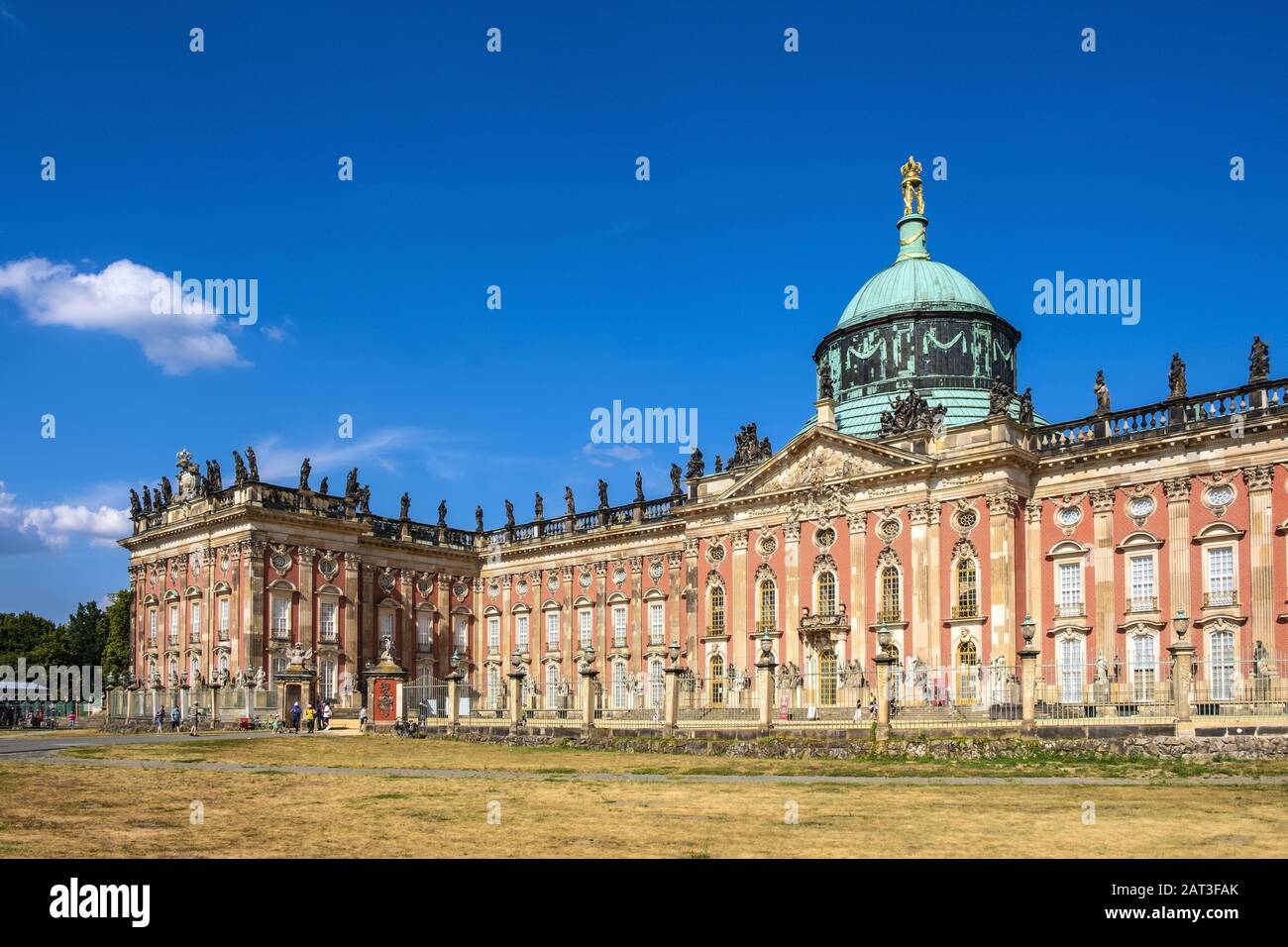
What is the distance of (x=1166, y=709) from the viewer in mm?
35531

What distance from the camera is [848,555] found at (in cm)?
5212

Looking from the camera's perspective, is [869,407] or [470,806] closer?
[470,806]

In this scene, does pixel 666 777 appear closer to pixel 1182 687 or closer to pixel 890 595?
pixel 1182 687

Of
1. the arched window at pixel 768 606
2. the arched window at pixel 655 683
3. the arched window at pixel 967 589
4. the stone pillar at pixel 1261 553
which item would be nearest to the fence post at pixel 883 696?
the arched window at pixel 967 589

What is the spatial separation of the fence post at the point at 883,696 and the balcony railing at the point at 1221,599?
13417mm

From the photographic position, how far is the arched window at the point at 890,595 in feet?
164

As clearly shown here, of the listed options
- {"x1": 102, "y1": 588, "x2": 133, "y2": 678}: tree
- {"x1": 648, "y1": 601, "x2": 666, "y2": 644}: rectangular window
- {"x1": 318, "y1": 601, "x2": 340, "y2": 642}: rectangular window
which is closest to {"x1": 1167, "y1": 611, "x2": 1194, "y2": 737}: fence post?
{"x1": 648, "y1": 601, "x2": 666, "y2": 644}: rectangular window

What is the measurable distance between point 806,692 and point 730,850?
37.9m

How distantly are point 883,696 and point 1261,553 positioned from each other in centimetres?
1638

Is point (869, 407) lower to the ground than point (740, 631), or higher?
higher

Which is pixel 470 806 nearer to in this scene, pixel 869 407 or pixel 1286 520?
pixel 1286 520
